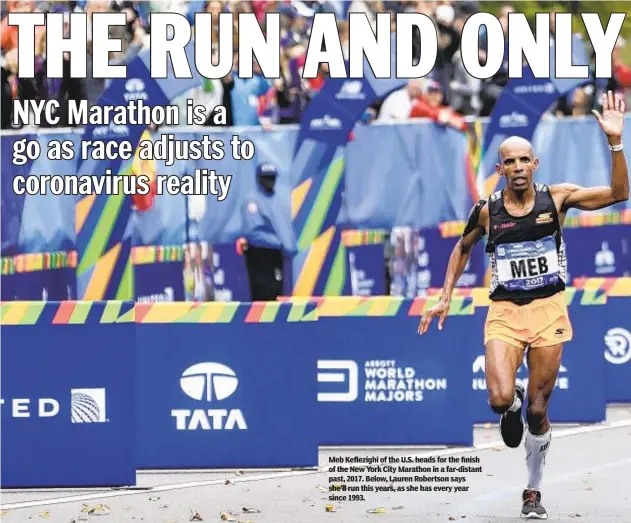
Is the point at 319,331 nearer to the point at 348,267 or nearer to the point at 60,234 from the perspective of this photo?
the point at 60,234

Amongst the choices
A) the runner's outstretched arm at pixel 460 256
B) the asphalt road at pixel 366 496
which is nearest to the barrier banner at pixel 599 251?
the asphalt road at pixel 366 496

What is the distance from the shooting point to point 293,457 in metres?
12.4

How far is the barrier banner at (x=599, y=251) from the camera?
860 inches

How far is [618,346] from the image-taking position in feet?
53.5

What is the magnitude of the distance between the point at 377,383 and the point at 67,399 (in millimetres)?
2753

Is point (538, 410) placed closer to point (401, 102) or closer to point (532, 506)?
point (532, 506)

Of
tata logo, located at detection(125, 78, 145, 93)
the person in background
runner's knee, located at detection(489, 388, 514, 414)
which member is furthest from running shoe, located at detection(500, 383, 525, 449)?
the person in background

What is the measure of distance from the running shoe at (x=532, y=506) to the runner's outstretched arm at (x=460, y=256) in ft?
3.35

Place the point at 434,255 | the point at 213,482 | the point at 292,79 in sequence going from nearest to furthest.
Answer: the point at 213,482 < the point at 292,79 < the point at 434,255

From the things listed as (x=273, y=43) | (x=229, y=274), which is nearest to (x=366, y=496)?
(x=273, y=43)

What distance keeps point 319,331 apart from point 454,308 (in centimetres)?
99

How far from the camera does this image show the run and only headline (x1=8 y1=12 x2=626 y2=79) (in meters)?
14.9

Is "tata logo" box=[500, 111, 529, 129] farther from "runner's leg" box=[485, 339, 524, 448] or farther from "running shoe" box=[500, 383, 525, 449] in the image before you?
"running shoe" box=[500, 383, 525, 449]

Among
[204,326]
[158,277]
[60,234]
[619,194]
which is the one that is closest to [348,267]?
[158,277]
